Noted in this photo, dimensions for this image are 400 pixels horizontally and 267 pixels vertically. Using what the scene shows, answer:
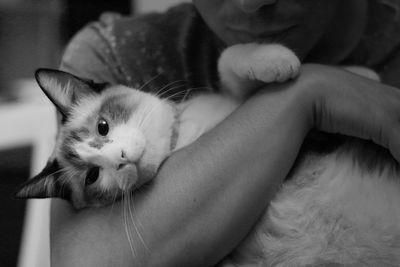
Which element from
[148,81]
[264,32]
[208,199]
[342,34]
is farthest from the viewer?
[148,81]

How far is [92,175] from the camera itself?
1.08 m

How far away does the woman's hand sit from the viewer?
3.16ft

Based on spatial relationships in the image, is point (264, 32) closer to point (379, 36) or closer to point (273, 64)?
point (273, 64)

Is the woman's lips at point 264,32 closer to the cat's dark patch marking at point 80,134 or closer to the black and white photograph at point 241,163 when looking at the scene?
the black and white photograph at point 241,163

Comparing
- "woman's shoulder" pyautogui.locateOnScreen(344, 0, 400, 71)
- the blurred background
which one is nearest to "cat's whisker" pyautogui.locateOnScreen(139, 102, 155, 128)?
the blurred background

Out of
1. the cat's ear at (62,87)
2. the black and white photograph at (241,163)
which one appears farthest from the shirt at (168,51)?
the cat's ear at (62,87)

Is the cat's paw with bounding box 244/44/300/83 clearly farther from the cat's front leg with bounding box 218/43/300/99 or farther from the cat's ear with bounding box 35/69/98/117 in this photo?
the cat's ear with bounding box 35/69/98/117

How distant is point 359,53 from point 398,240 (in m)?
0.67

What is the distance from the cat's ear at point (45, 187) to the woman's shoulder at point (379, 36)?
0.98 m

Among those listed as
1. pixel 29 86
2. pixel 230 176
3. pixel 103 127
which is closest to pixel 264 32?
pixel 230 176

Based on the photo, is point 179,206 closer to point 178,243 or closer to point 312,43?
point 178,243

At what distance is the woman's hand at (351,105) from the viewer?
963 mm

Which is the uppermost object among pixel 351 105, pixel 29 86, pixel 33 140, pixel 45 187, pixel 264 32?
pixel 264 32

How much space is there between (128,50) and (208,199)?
0.70m
